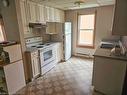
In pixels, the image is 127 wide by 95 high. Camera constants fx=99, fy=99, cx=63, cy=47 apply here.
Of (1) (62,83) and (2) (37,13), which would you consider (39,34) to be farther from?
(1) (62,83)

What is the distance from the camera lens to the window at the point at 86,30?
15.4 ft

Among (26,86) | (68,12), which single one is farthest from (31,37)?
(68,12)

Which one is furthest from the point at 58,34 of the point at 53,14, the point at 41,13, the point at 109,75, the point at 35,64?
the point at 109,75

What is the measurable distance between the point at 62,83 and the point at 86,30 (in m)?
3.00

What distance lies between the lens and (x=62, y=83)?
2846 mm

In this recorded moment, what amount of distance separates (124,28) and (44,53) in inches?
92.1

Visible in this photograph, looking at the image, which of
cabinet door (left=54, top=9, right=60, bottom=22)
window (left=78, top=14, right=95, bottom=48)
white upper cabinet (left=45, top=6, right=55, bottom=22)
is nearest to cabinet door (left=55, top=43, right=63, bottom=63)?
white upper cabinet (left=45, top=6, right=55, bottom=22)

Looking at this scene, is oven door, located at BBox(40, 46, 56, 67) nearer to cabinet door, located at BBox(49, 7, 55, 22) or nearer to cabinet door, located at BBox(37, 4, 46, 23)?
cabinet door, located at BBox(37, 4, 46, 23)

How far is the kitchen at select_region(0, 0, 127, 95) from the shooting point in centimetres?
210

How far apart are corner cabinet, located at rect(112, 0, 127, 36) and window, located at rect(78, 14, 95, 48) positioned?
9.21ft

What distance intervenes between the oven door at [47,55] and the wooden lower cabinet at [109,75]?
1.66 meters

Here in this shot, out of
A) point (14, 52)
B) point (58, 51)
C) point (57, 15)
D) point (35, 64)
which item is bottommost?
point (35, 64)

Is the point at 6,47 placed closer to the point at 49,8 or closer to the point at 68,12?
the point at 49,8

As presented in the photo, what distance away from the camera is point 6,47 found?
7.14 feet
